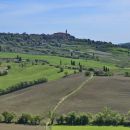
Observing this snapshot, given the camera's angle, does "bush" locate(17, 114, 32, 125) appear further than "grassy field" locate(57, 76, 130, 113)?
No

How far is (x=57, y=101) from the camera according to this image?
137m

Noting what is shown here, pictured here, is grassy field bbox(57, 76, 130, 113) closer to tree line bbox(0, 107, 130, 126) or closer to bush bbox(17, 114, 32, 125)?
tree line bbox(0, 107, 130, 126)

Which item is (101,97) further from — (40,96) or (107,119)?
(107,119)

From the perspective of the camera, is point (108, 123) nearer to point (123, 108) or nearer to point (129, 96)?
point (123, 108)

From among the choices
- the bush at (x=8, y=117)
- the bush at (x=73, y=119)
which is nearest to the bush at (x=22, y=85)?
the bush at (x=8, y=117)

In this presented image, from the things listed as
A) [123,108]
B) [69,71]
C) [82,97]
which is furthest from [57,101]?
[69,71]

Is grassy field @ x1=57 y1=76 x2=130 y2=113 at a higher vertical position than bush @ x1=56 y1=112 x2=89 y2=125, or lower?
higher

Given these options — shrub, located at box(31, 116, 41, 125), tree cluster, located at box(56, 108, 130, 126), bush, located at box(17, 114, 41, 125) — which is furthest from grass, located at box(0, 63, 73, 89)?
tree cluster, located at box(56, 108, 130, 126)

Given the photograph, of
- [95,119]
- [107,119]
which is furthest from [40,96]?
[107,119]

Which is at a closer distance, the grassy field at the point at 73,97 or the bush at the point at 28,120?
the bush at the point at 28,120

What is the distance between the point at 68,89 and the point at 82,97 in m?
11.7

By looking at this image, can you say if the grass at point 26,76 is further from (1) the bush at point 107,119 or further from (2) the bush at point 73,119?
(1) the bush at point 107,119

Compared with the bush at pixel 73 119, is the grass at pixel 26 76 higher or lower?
higher

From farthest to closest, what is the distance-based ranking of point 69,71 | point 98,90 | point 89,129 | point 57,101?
1. point 69,71
2. point 98,90
3. point 57,101
4. point 89,129
